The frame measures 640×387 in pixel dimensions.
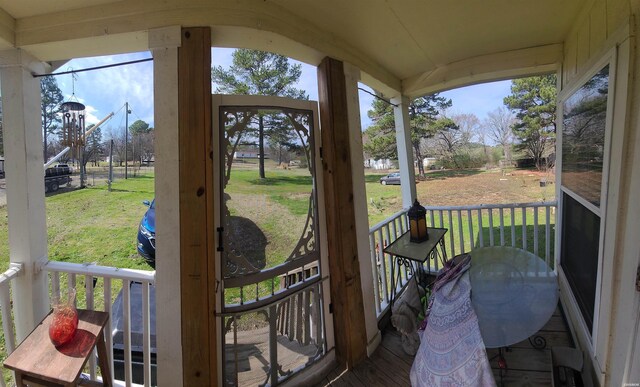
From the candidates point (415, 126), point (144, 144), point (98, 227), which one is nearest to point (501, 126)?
point (415, 126)

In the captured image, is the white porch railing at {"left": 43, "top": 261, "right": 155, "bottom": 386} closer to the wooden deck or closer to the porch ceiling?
the wooden deck

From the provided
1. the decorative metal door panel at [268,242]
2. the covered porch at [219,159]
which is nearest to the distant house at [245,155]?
the decorative metal door panel at [268,242]

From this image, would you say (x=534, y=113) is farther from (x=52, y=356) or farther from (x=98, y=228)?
(x=98, y=228)

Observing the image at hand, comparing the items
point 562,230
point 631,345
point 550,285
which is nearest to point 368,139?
point 562,230

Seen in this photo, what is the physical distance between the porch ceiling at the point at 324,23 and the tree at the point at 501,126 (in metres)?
5.04

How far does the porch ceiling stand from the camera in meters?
1.30

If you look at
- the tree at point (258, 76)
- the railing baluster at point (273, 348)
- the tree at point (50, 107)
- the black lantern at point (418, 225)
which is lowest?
the railing baluster at point (273, 348)

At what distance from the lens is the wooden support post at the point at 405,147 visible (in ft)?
9.18

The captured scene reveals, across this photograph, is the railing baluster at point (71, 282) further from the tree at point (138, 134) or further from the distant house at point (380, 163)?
the distant house at point (380, 163)

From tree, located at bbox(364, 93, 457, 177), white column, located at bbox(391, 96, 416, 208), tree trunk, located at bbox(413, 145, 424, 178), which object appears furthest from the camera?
tree, located at bbox(364, 93, 457, 177)

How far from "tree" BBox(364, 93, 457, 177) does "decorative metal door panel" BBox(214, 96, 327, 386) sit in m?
6.08

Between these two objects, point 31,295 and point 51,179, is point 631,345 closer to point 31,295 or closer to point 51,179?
point 31,295

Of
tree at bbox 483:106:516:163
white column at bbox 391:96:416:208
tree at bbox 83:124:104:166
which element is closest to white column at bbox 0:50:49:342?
tree at bbox 83:124:104:166

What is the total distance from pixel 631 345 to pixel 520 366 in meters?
0.84
